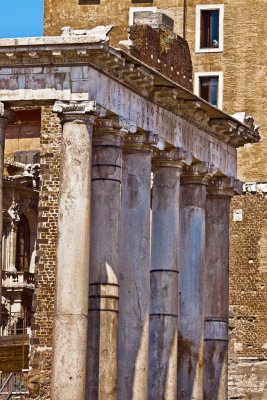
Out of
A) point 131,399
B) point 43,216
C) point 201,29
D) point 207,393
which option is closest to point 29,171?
point 201,29

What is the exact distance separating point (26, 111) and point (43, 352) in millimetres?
16664

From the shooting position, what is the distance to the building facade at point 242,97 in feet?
252

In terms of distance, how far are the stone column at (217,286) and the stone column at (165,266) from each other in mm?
3614

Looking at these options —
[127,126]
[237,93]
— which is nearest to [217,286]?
[127,126]

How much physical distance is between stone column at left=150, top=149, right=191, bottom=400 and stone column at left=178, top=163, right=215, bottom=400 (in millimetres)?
1751

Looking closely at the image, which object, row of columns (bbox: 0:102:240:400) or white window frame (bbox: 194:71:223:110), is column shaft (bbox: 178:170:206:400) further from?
white window frame (bbox: 194:71:223:110)

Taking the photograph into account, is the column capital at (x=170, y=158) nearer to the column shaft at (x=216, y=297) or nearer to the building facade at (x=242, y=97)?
the column shaft at (x=216, y=297)

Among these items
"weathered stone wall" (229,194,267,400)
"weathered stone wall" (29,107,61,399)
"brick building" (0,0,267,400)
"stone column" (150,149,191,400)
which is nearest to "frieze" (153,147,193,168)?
"stone column" (150,149,191,400)

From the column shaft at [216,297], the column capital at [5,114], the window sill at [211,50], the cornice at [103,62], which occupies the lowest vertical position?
the column shaft at [216,297]

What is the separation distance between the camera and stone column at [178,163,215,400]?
172 feet

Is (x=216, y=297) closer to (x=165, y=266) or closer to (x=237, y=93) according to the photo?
(x=165, y=266)

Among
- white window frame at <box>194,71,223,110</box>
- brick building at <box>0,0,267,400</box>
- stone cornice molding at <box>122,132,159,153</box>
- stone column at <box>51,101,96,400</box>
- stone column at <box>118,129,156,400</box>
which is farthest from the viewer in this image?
white window frame at <box>194,71,223,110</box>

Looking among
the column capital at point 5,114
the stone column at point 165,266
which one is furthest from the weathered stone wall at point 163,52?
the column capital at point 5,114

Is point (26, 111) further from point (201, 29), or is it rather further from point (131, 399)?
point (131, 399)
